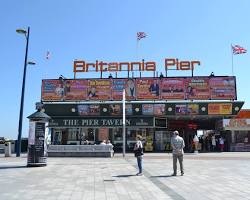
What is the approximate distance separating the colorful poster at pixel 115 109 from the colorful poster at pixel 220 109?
8.99 m

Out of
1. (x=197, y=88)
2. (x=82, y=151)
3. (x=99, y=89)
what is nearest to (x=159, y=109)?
(x=197, y=88)

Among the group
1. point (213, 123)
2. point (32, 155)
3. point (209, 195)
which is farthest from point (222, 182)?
point (213, 123)

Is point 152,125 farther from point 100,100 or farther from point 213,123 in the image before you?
point 213,123

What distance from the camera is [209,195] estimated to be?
10828 millimetres

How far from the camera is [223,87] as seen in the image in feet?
131

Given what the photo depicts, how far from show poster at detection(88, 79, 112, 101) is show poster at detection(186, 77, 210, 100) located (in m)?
8.37

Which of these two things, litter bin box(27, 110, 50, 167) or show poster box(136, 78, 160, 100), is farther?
show poster box(136, 78, 160, 100)

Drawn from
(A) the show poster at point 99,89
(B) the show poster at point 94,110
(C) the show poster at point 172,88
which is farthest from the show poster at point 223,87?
(B) the show poster at point 94,110

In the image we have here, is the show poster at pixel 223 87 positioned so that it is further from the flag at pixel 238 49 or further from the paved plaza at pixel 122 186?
the paved plaza at pixel 122 186

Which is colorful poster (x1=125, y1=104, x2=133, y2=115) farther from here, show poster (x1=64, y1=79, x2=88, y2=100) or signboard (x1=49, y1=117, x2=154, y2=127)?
show poster (x1=64, y1=79, x2=88, y2=100)

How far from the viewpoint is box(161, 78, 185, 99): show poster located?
131ft

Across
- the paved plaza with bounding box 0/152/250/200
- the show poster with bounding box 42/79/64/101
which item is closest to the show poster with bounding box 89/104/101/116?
the show poster with bounding box 42/79/64/101

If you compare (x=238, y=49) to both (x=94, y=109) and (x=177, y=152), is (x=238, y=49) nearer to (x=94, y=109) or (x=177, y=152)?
(x=94, y=109)

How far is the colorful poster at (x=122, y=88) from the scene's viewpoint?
132 feet
